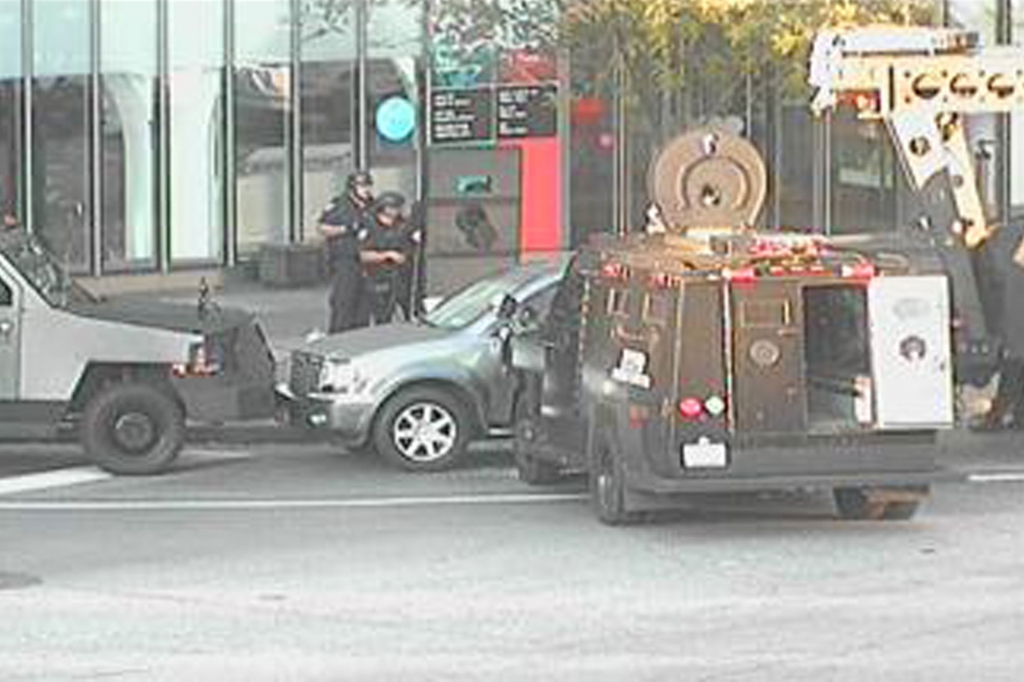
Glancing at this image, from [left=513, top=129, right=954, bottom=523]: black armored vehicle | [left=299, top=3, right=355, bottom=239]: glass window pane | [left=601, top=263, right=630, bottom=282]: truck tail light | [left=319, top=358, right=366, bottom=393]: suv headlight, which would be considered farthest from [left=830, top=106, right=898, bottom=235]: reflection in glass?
[left=513, top=129, right=954, bottom=523]: black armored vehicle

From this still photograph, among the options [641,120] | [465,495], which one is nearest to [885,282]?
[465,495]

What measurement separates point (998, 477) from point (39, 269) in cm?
643

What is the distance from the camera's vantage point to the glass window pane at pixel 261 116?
27.8 metres

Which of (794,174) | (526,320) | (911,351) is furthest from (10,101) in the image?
(911,351)

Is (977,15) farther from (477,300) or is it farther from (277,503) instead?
(277,503)

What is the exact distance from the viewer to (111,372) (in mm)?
15484

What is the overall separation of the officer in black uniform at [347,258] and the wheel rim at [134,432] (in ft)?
14.1

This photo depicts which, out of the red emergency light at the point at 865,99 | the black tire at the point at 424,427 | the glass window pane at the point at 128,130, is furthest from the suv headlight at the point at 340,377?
the glass window pane at the point at 128,130

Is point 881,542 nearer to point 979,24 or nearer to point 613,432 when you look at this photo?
point 613,432

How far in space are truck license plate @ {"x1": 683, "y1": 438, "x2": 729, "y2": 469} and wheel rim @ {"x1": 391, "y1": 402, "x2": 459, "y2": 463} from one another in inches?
135

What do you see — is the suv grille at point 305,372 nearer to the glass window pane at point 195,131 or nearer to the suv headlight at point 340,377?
the suv headlight at point 340,377

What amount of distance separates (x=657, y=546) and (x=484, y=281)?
453 cm

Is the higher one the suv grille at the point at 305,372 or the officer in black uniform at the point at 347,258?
the officer in black uniform at the point at 347,258

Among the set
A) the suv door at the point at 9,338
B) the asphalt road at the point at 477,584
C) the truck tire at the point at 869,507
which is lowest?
the asphalt road at the point at 477,584
